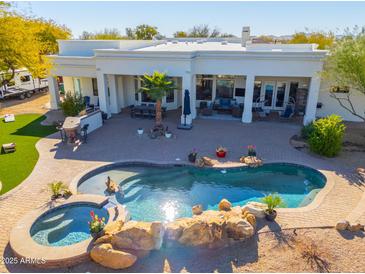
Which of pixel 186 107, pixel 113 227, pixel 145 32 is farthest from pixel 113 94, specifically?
pixel 145 32

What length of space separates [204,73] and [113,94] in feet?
27.2

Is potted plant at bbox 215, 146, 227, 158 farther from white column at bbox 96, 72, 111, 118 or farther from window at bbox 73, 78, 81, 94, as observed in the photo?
window at bbox 73, 78, 81, 94

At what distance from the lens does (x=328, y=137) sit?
49.5ft

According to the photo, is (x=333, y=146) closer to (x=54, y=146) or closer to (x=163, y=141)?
(x=163, y=141)

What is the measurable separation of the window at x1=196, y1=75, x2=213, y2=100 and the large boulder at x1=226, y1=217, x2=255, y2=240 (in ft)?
57.9

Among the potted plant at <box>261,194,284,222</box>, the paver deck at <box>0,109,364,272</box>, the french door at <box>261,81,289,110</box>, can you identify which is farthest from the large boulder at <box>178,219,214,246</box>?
the french door at <box>261,81,289,110</box>

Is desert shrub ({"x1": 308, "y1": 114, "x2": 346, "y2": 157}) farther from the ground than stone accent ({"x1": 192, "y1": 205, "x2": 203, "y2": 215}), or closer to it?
farther from the ground

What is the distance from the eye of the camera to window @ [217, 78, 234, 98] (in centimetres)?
2473

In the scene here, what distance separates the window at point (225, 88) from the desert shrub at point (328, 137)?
10.5 metres

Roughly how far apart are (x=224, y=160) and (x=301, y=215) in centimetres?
562

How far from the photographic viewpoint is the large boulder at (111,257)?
309 inches

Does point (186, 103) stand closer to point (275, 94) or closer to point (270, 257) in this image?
point (275, 94)

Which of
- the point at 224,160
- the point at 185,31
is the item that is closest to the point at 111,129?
the point at 224,160

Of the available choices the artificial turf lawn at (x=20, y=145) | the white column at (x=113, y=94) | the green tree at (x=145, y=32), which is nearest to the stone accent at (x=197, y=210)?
the artificial turf lawn at (x=20, y=145)
